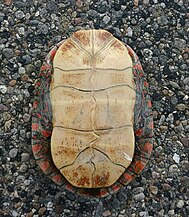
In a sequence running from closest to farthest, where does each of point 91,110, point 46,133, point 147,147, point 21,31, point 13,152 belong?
point 91,110
point 46,133
point 147,147
point 13,152
point 21,31

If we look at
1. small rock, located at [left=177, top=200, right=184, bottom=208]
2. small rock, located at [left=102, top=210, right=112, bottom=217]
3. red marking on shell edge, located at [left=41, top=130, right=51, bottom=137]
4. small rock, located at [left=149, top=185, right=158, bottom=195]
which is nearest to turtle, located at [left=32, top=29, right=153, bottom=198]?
red marking on shell edge, located at [left=41, top=130, right=51, bottom=137]

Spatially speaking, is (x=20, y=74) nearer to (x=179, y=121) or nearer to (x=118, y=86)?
(x=118, y=86)

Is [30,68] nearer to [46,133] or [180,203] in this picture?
[46,133]

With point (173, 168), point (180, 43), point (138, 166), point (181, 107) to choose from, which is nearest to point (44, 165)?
point (138, 166)

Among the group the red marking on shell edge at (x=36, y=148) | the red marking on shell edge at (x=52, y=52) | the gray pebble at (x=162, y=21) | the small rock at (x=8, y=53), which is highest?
the gray pebble at (x=162, y=21)

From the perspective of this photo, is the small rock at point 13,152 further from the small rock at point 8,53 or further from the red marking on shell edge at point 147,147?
the red marking on shell edge at point 147,147

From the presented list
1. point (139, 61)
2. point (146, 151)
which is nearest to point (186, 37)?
point (139, 61)

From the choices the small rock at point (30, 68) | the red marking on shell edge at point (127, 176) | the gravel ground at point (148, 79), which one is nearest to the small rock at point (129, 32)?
the gravel ground at point (148, 79)
